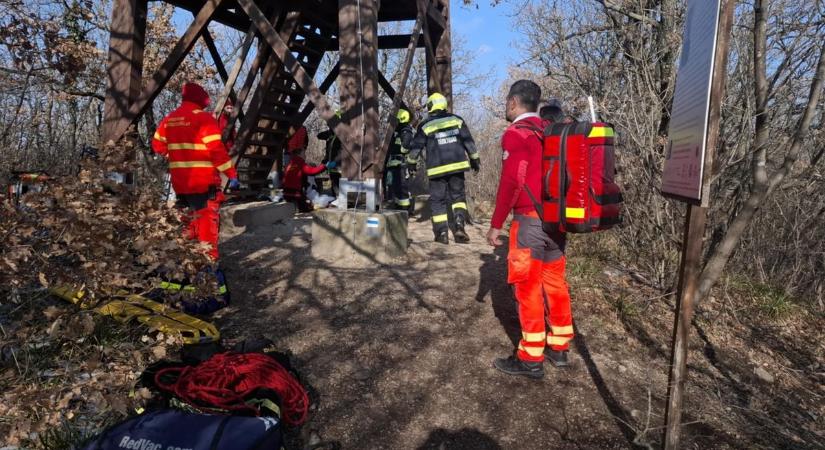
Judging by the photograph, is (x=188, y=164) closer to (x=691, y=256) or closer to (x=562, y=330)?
(x=562, y=330)

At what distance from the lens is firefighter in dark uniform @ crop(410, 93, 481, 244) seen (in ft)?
21.8

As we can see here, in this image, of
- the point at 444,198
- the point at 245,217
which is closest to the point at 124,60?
the point at 245,217

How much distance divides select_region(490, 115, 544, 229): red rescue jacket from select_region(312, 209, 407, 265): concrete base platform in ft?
7.57

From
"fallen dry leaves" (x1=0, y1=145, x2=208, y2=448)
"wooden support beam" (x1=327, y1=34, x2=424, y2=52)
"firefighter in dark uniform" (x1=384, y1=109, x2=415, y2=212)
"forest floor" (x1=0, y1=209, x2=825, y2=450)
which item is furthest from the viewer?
"wooden support beam" (x1=327, y1=34, x2=424, y2=52)

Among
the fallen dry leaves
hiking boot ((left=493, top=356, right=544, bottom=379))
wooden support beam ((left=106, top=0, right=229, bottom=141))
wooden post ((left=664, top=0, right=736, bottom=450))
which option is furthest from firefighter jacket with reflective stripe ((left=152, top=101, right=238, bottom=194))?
wooden post ((left=664, top=0, right=736, bottom=450))

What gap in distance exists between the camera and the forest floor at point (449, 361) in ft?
8.42

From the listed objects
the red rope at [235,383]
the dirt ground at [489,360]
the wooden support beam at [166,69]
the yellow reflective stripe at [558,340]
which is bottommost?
the dirt ground at [489,360]

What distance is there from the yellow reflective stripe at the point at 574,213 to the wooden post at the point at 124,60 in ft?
17.1

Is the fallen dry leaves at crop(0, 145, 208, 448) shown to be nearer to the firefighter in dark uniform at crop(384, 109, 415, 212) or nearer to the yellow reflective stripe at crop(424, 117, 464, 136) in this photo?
the yellow reflective stripe at crop(424, 117, 464, 136)

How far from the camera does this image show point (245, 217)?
7.16 meters

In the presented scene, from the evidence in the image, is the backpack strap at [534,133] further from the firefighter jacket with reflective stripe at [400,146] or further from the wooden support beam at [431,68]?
the wooden support beam at [431,68]

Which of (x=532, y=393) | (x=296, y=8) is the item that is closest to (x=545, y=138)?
(x=532, y=393)

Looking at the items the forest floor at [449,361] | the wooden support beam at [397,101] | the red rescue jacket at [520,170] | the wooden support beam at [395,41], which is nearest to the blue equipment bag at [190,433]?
the forest floor at [449,361]

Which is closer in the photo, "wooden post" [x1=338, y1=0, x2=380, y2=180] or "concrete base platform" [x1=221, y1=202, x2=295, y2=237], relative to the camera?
"wooden post" [x1=338, y1=0, x2=380, y2=180]
